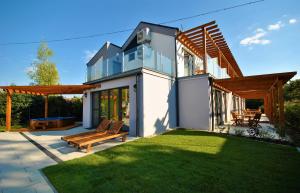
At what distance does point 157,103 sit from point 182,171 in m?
5.46

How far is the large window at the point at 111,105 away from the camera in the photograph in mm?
9422

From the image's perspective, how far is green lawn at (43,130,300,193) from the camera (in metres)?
3.21

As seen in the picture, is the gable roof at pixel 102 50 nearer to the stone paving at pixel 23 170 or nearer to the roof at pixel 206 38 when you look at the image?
the roof at pixel 206 38

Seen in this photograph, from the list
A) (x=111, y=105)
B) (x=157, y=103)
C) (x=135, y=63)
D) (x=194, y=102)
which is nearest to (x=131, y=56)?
(x=135, y=63)

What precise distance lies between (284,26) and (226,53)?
714 cm

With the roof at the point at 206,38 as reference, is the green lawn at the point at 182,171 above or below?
below

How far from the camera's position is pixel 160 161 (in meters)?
→ 4.69

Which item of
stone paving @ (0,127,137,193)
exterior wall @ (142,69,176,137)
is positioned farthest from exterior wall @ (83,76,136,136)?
stone paving @ (0,127,137,193)

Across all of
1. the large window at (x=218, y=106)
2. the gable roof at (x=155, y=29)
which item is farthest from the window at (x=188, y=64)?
the large window at (x=218, y=106)

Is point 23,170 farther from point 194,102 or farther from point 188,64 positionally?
point 188,64

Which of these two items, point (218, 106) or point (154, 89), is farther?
point (218, 106)

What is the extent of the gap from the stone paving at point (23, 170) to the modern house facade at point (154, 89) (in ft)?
14.5

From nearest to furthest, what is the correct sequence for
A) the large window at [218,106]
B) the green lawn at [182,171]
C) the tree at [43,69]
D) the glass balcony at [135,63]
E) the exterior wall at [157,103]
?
1. the green lawn at [182,171]
2. the exterior wall at [157,103]
3. the glass balcony at [135,63]
4. the large window at [218,106]
5. the tree at [43,69]

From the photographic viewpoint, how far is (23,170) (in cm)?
423
